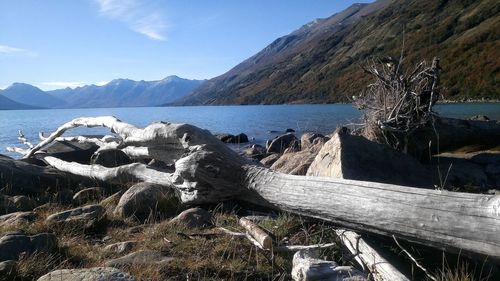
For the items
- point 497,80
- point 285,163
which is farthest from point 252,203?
point 497,80

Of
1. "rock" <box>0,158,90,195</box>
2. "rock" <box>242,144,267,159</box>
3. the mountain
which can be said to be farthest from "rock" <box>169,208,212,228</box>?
the mountain

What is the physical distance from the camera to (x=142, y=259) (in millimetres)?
3715

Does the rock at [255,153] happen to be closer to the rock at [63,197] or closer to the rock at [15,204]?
the rock at [63,197]

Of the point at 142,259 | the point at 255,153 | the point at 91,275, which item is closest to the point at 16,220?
the point at 142,259

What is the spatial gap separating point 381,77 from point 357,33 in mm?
154247

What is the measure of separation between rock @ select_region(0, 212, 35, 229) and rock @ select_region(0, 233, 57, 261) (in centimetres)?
105

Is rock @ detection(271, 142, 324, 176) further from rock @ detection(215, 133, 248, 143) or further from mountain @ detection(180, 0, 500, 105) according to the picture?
mountain @ detection(180, 0, 500, 105)

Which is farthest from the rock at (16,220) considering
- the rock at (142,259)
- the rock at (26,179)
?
the rock at (26,179)

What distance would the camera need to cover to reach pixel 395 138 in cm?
707

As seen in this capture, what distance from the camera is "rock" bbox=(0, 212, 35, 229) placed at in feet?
16.2

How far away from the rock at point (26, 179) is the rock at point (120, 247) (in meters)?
4.10

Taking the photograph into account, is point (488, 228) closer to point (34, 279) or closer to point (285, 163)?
point (34, 279)

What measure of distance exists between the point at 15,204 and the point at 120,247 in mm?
3087

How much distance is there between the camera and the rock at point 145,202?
578 centimetres
